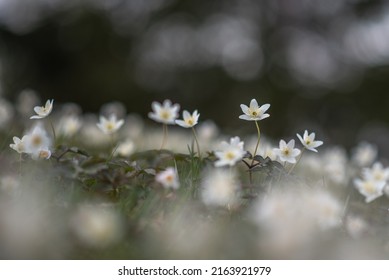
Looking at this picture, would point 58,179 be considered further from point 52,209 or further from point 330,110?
point 330,110

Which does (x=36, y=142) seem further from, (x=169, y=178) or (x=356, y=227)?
(x=356, y=227)

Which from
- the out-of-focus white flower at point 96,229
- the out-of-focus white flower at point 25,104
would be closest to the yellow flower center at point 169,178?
the out-of-focus white flower at point 96,229

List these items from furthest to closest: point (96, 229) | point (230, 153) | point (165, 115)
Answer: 1. point (165, 115)
2. point (230, 153)
3. point (96, 229)

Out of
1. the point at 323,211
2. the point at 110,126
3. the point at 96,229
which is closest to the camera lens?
the point at 96,229

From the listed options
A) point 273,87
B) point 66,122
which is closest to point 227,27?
point 273,87

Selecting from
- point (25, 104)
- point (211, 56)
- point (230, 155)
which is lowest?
point (230, 155)

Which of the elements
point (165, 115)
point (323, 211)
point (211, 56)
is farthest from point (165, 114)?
point (211, 56)
